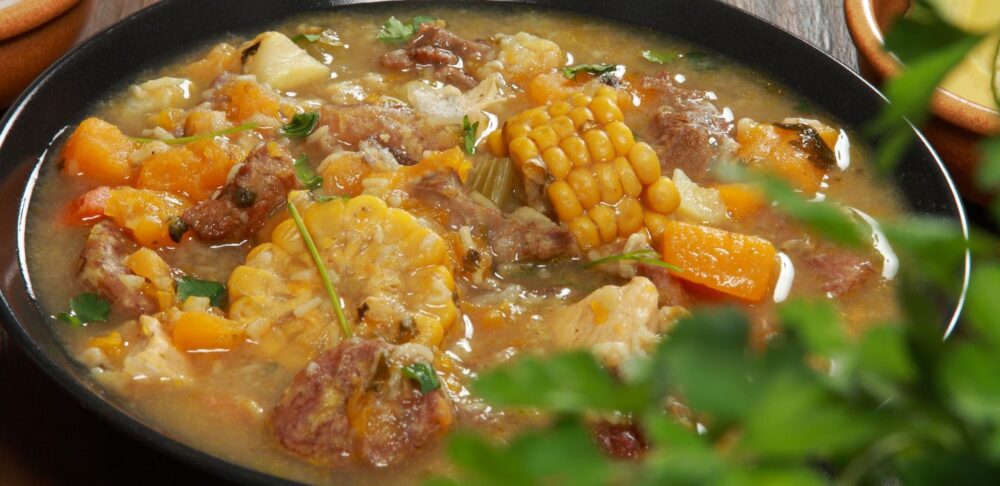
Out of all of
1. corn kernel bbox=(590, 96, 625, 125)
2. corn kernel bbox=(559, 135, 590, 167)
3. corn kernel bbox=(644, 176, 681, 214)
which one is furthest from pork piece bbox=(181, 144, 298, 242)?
corn kernel bbox=(644, 176, 681, 214)

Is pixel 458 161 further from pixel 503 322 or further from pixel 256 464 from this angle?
pixel 256 464

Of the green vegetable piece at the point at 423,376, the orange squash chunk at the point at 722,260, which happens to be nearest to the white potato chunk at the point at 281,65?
the orange squash chunk at the point at 722,260

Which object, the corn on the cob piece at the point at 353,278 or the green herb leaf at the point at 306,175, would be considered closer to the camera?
the corn on the cob piece at the point at 353,278

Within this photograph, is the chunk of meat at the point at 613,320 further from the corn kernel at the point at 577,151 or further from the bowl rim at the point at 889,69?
the bowl rim at the point at 889,69

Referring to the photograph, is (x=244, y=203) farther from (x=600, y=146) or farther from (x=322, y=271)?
(x=600, y=146)

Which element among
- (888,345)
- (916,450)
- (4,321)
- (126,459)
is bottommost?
(126,459)

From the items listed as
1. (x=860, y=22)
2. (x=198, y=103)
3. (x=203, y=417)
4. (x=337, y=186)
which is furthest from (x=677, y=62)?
(x=203, y=417)
